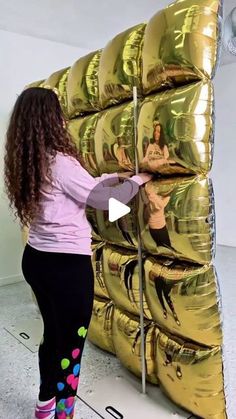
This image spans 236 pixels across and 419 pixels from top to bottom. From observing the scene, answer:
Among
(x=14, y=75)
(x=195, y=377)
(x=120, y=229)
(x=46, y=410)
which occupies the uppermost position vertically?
(x=14, y=75)

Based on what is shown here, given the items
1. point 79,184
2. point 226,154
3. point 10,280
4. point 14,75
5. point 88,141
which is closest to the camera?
point 79,184

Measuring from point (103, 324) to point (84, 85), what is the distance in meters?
1.37

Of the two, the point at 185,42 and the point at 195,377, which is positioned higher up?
the point at 185,42

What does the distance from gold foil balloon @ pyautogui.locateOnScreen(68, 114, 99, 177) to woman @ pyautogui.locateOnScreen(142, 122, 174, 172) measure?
17.3 inches

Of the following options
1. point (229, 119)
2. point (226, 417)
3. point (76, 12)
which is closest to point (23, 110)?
point (226, 417)

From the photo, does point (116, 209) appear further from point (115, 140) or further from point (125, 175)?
point (115, 140)

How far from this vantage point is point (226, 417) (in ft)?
4.67

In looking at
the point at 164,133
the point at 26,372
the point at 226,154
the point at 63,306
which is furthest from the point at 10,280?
the point at 226,154

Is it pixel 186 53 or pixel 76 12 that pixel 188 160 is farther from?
pixel 76 12

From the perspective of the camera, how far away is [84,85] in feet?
6.30

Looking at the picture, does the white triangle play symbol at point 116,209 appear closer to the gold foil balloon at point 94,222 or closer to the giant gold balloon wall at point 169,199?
the giant gold balloon wall at point 169,199

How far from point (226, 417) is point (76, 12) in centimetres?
308

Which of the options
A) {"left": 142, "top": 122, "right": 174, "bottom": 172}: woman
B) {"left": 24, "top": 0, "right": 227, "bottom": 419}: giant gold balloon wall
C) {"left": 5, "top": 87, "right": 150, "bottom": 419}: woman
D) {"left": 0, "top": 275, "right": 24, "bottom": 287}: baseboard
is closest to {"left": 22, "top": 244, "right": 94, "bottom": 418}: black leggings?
{"left": 5, "top": 87, "right": 150, "bottom": 419}: woman

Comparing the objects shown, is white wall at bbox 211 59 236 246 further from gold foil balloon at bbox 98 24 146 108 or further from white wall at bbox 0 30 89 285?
gold foil balloon at bbox 98 24 146 108
